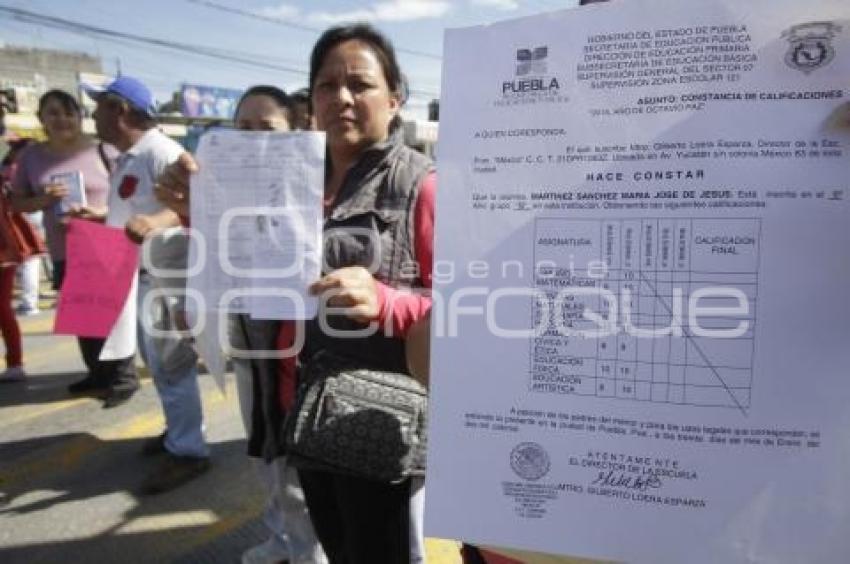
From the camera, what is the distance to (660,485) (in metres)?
0.82

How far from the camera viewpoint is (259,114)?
2252 millimetres

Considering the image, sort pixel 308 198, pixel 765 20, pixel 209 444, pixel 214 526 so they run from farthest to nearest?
1. pixel 209 444
2. pixel 214 526
3. pixel 308 198
4. pixel 765 20

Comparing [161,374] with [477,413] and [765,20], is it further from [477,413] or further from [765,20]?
[765,20]

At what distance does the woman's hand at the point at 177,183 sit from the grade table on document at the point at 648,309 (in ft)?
3.82

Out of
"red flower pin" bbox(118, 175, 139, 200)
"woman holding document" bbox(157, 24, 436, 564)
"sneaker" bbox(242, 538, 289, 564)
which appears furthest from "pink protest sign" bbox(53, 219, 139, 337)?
"sneaker" bbox(242, 538, 289, 564)

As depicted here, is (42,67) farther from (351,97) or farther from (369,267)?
(369,267)

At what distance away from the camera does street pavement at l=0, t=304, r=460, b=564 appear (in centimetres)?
276

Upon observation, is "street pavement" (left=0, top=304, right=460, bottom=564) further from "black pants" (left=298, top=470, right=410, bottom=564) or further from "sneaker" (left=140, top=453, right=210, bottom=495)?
"black pants" (left=298, top=470, right=410, bottom=564)

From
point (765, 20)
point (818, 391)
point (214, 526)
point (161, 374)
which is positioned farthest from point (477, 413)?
point (161, 374)

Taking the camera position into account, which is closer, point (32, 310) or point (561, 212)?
point (561, 212)

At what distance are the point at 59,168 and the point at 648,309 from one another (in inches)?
183

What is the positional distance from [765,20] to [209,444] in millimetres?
3750
